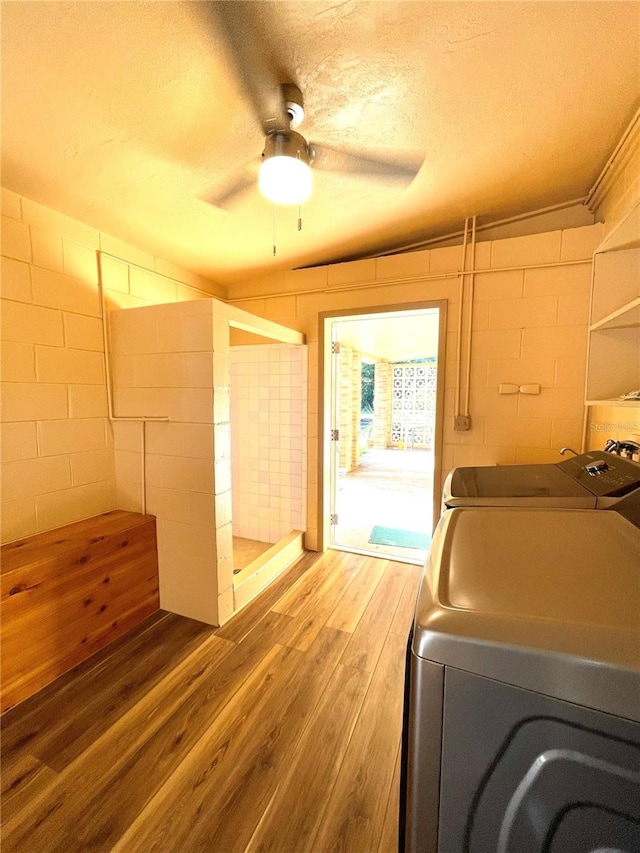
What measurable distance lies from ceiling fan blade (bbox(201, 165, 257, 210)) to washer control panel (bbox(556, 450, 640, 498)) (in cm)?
191

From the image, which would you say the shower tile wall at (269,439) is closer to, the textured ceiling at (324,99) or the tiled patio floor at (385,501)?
the tiled patio floor at (385,501)

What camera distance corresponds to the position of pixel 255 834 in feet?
3.43

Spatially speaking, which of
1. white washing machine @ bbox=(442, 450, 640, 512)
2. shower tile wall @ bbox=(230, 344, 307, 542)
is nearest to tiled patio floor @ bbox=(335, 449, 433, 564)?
shower tile wall @ bbox=(230, 344, 307, 542)

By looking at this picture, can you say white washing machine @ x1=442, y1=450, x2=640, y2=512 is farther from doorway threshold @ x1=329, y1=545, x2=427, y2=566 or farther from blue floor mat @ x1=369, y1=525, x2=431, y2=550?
blue floor mat @ x1=369, y1=525, x2=431, y2=550

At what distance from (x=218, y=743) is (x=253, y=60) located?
7.82 feet

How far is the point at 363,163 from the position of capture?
1.59 metres

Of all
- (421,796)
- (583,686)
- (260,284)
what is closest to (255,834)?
(421,796)

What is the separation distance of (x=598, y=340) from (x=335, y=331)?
5.77 ft

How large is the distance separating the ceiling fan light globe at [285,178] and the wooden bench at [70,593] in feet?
6.02

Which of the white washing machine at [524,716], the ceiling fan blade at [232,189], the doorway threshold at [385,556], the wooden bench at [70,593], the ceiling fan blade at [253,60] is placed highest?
the ceiling fan blade at [253,60]

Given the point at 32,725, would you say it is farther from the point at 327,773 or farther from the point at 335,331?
the point at 335,331

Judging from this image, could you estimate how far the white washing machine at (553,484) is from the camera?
111cm

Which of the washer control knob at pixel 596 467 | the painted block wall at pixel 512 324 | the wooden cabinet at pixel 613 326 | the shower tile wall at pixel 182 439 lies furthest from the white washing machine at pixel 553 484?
the shower tile wall at pixel 182 439

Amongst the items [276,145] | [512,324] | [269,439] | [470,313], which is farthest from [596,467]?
[269,439]
